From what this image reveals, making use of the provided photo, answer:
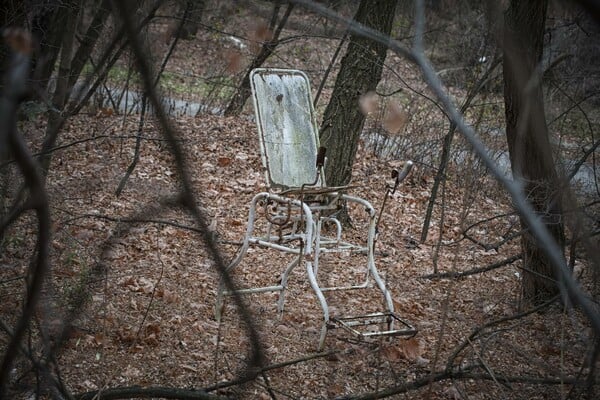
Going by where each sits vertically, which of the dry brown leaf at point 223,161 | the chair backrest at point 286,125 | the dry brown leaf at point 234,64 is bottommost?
the chair backrest at point 286,125

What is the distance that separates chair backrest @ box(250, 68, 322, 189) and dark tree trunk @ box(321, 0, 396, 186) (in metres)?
1.94

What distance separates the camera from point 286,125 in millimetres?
5691

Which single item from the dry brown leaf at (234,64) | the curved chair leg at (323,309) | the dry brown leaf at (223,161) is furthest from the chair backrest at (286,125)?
the dry brown leaf at (234,64)

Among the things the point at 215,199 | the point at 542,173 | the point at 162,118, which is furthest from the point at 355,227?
the point at 162,118

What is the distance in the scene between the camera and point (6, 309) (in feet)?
14.9

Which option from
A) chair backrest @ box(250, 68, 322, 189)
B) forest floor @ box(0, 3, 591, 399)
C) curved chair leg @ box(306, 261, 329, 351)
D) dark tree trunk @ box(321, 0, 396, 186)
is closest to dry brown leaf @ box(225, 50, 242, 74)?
forest floor @ box(0, 3, 591, 399)

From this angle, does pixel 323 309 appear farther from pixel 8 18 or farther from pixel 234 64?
pixel 234 64

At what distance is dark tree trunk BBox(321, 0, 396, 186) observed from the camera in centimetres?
772

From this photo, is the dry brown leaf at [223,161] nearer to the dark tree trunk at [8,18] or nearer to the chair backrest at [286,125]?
the chair backrest at [286,125]

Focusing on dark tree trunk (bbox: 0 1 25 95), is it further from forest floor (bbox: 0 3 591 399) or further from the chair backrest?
the chair backrest

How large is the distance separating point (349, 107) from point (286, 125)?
7.03 feet

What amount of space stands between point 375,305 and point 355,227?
2235mm

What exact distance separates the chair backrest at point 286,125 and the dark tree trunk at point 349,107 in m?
1.94

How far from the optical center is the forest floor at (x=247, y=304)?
407 cm
